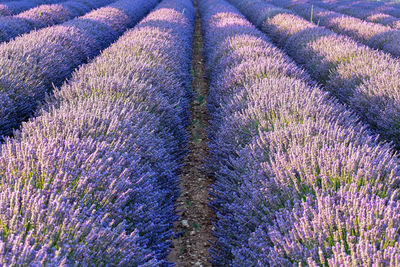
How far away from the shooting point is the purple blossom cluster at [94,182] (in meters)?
1.39

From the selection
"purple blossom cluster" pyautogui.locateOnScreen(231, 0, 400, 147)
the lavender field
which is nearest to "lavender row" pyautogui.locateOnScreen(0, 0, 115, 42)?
the lavender field

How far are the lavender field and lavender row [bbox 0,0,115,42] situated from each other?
164cm

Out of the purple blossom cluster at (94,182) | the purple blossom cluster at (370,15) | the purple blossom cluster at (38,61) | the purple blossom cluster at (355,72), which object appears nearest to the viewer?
the purple blossom cluster at (94,182)

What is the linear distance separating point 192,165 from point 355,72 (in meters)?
2.67

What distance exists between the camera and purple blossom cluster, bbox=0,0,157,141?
3541 millimetres

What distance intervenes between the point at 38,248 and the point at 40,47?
4196 mm

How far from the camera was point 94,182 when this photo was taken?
1825 millimetres

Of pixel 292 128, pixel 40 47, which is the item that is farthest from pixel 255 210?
pixel 40 47

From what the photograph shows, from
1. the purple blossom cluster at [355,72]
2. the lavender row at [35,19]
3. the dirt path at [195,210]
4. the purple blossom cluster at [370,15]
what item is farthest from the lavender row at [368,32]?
the lavender row at [35,19]

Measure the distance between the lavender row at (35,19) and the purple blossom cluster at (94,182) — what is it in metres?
4.07

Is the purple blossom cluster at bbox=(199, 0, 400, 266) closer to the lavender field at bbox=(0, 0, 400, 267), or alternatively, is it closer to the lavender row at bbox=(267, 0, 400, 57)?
the lavender field at bbox=(0, 0, 400, 267)

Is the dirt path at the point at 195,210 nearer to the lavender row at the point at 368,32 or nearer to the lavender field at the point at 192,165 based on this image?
the lavender field at the point at 192,165

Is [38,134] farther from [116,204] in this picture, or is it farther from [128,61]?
[128,61]

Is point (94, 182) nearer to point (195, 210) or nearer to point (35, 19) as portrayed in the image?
point (195, 210)
